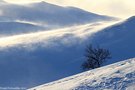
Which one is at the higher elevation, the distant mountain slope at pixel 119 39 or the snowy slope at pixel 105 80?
the snowy slope at pixel 105 80

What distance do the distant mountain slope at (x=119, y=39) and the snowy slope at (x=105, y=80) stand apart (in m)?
112

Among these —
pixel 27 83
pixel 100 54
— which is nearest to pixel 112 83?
pixel 100 54

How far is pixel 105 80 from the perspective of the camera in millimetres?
33656

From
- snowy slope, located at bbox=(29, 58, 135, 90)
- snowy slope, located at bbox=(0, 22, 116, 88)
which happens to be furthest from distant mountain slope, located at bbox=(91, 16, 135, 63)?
snowy slope, located at bbox=(29, 58, 135, 90)

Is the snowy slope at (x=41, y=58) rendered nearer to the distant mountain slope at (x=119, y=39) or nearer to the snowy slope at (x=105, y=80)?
the distant mountain slope at (x=119, y=39)

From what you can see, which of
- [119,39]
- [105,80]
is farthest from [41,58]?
[105,80]

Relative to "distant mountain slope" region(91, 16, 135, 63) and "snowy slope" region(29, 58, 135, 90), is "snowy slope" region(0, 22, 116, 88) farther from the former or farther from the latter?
"snowy slope" region(29, 58, 135, 90)

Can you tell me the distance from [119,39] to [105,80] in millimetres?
138258

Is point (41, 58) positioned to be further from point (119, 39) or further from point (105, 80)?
point (105, 80)

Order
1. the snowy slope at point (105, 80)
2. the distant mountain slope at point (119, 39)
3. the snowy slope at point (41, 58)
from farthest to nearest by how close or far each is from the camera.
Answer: the distant mountain slope at point (119, 39) < the snowy slope at point (41, 58) < the snowy slope at point (105, 80)

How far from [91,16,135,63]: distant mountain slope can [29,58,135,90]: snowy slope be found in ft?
366

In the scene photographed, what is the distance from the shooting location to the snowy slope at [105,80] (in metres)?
31.9

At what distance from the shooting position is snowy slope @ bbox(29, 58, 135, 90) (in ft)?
105

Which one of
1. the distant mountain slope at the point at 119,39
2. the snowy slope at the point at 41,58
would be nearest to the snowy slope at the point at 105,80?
the snowy slope at the point at 41,58
